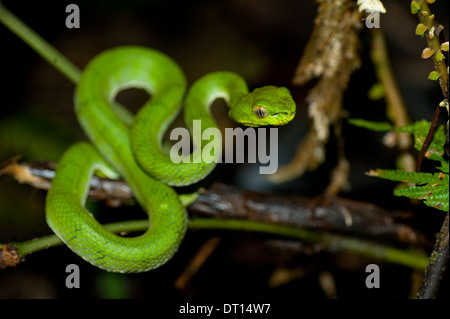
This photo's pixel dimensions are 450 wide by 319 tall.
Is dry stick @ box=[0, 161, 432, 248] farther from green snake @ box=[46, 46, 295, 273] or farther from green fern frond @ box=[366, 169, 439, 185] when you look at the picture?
green fern frond @ box=[366, 169, 439, 185]

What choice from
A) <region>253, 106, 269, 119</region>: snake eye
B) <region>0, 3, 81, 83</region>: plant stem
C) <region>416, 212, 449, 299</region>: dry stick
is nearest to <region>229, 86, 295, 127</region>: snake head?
<region>253, 106, 269, 119</region>: snake eye

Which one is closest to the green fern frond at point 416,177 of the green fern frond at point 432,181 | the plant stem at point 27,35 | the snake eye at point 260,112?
the green fern frond at point 432,181

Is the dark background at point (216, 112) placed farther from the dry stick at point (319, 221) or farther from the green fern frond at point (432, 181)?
the green fern frond at point (432, 181)

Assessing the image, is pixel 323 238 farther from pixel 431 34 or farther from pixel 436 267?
pixel 431 34

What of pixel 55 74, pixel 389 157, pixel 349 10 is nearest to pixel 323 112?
pixel 349 10

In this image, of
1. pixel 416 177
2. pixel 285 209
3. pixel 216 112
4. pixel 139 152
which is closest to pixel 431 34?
pixel 416 177
